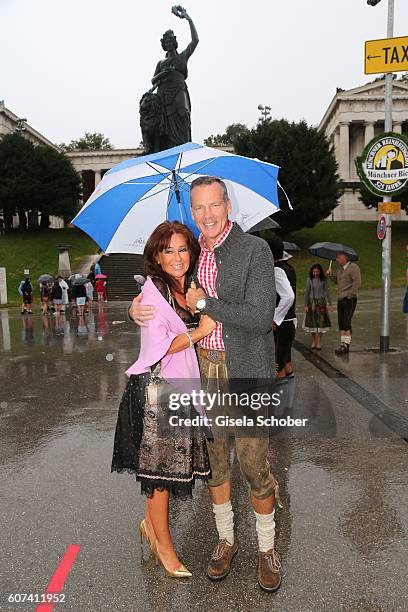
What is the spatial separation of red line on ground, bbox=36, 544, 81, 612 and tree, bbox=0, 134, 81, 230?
48.2m

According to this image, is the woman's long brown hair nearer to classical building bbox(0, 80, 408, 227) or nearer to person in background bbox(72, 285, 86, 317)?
person in background bbox(72, 285, 86, 317)

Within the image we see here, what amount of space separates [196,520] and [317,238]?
126ft

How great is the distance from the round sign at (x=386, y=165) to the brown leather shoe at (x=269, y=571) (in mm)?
7278

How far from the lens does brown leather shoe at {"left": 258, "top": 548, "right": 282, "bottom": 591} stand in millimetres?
2756

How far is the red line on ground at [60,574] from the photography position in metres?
2.67

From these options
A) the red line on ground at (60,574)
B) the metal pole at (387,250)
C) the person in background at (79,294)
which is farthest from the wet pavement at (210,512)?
the person in background at (79,294)

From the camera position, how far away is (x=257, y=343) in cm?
273

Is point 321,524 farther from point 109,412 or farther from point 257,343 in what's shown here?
point 109,412

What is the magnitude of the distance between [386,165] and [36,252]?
33.7 meters

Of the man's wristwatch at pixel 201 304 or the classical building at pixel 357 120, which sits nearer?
the man's wristwatch at pixel 201 304

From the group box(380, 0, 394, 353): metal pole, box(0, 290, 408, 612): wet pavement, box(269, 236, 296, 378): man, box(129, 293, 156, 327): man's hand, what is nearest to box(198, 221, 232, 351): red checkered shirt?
box(129, 293, 156, 327): man's hand

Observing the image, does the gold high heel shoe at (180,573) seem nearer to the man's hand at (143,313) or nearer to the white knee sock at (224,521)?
the white knee sock at (224,521)

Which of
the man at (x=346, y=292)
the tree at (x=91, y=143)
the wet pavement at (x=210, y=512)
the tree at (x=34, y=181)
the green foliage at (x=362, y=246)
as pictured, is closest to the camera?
the wet pavement at (x=210, y=512)

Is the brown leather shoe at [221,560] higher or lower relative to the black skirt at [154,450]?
lower
